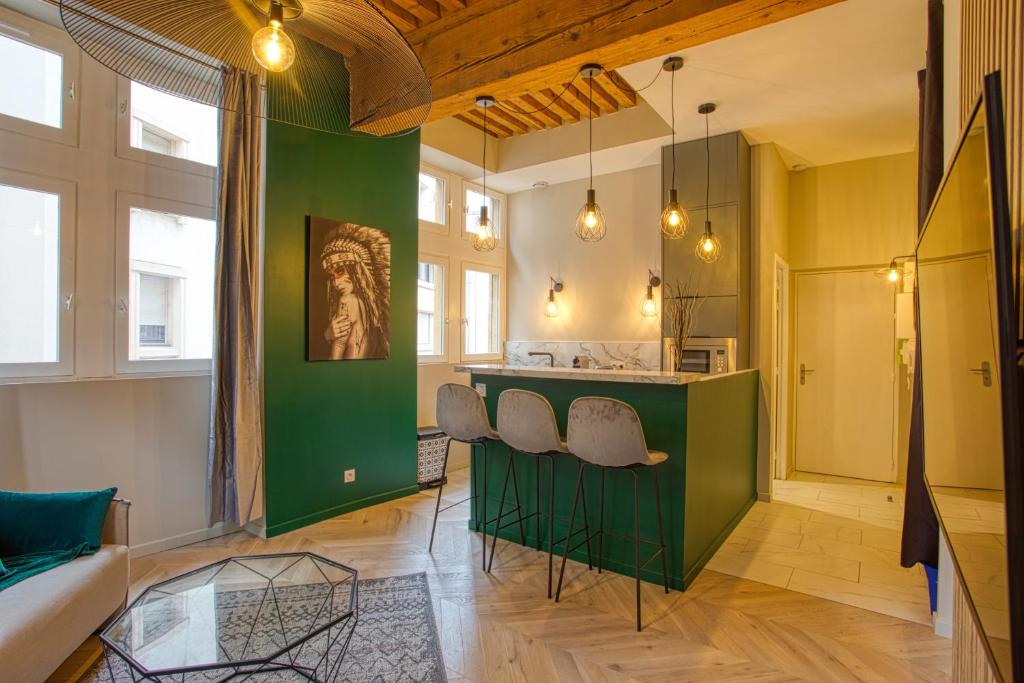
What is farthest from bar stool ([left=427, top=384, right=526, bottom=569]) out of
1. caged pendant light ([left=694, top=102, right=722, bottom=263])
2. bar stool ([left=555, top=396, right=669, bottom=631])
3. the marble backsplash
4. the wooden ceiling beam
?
the marble backsplash

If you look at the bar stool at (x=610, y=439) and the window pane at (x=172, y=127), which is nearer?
the bar stool at (x=610, y=439)

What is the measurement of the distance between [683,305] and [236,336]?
139 inches

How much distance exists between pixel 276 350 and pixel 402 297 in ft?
3.88

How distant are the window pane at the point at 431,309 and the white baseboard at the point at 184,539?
2.44m

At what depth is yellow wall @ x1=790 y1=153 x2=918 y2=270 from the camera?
16.0ft

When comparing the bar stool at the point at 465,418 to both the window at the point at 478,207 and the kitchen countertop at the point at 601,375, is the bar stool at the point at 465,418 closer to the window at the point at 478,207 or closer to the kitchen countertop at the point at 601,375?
the kitchen countertop at the point at 601,375

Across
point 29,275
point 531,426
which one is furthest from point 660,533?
point 29,275

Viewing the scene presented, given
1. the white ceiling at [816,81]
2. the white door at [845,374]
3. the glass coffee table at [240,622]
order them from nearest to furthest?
the glass coffee table at [240,622] → the white ceiling at [816,81] → the white door at [845,374]

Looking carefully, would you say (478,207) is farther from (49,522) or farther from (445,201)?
(49,522)

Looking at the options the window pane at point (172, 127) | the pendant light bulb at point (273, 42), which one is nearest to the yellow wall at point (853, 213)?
the window pane at point (172, 127)

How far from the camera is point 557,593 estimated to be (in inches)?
107

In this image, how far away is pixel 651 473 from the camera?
2945 mm

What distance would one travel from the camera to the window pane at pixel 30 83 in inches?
A: 110

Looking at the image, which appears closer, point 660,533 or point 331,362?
point 660,533
